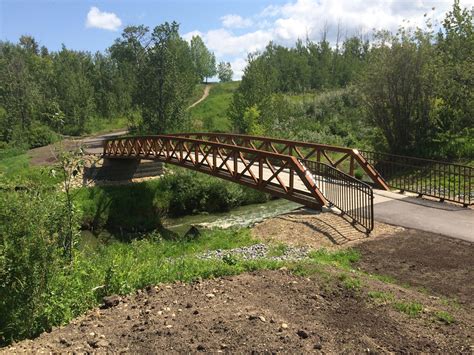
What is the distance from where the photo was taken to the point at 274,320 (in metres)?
4.95

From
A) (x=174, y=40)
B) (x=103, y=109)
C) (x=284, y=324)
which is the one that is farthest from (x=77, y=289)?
(x=103, y=109)

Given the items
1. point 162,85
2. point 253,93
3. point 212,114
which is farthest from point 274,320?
point 212,114

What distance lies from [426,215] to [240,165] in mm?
9226

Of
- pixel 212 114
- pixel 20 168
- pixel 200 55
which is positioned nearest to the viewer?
pixel 20 168

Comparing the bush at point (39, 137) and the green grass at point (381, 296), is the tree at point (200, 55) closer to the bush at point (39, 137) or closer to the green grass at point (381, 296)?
the bush at point (39, 137)

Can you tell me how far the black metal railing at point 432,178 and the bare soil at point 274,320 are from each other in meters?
5.73

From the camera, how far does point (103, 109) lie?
51.3m

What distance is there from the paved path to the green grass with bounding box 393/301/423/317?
404 cm

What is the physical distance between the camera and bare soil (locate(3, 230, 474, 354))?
4.51 metres

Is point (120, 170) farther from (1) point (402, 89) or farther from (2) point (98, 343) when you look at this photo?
(2) point (98, 343)

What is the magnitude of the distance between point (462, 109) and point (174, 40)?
1833cm

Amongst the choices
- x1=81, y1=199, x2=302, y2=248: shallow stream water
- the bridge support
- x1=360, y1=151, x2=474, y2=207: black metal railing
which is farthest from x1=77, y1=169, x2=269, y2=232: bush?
x1=360, y1=151, x2=474, y2=207: black metal railing

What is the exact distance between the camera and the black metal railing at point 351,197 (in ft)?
33.7

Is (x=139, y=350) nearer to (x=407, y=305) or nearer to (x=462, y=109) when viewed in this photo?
(x=407, y=305)
